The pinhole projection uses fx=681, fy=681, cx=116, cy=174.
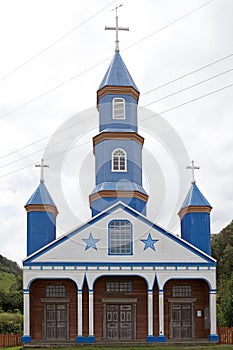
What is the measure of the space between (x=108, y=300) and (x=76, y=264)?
309 cm

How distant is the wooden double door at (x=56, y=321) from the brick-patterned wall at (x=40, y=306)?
0.28 m

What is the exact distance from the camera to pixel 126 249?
124 ft

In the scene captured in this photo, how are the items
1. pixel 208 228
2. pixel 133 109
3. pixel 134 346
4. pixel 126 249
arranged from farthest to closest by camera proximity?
pixel 133 109 → pixel 208 228 → pixel 126 249 → pixel 134 346

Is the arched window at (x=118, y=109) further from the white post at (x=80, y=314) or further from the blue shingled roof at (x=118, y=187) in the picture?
the white post at (x=80, y=314)

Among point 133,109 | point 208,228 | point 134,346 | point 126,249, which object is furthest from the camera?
point 133,109

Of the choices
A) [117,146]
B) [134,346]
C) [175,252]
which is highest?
[117,146]

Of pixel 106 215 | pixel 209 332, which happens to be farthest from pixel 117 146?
pixel 209 332

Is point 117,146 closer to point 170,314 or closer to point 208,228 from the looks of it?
point 208,228

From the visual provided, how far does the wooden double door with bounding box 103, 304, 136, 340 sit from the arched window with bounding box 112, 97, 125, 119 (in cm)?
1212

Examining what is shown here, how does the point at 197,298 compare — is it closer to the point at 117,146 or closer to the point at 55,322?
the point at 55,322

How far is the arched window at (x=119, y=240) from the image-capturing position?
37.6 metres

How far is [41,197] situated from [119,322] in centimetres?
877

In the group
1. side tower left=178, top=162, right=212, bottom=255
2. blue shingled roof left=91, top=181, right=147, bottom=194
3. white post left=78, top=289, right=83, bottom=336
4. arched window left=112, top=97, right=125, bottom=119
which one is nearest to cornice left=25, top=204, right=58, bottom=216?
blue shingled roof left=91, top=181, right=147, bottom=194

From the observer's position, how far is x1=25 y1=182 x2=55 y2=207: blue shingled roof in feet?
134
